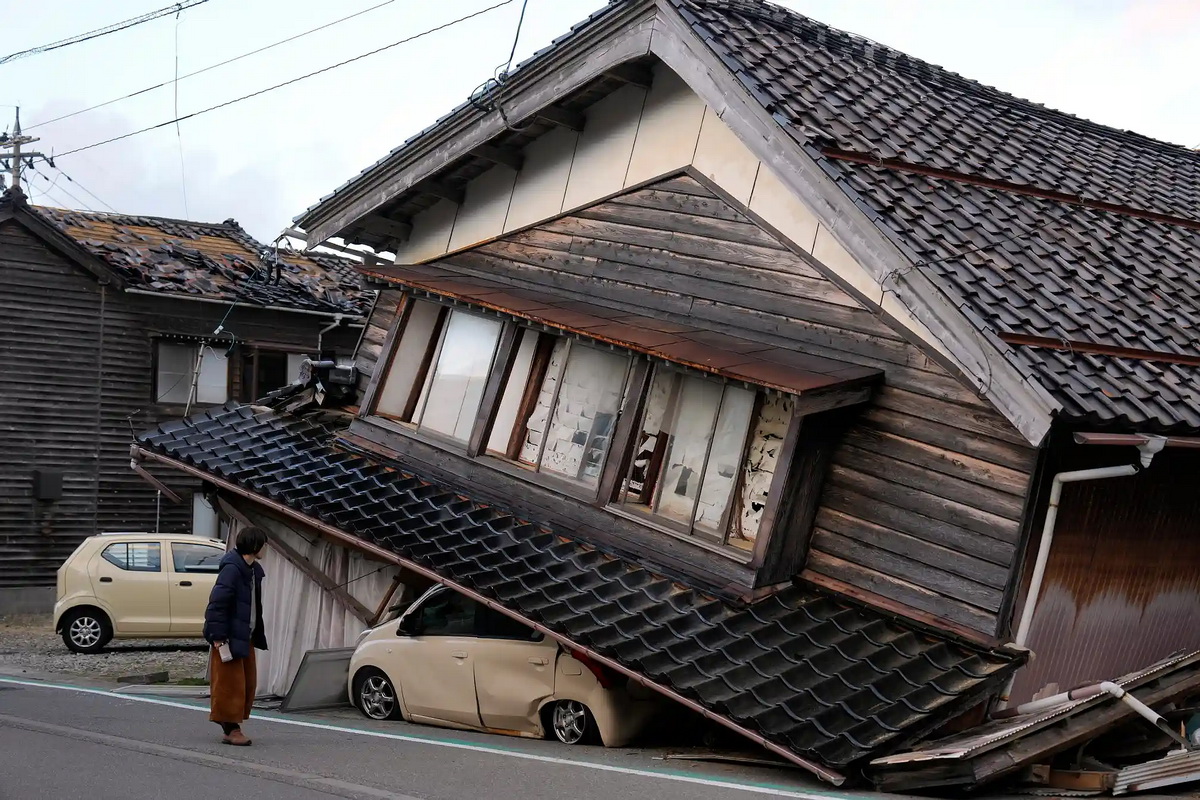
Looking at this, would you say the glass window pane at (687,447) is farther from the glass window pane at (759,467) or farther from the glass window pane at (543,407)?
the glass window pane at (543,407)

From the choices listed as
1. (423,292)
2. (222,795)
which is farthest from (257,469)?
(222,795)

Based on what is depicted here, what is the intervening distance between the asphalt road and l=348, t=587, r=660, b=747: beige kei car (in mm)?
A: 273

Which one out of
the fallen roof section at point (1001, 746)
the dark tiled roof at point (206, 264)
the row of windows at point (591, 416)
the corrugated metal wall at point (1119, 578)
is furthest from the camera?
the dark tiled roof at point (206, 264)

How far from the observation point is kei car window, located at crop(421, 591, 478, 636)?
11922 mm

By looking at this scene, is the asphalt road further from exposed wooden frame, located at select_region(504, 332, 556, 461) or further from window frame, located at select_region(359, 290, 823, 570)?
exposed wooden frame, located at select_region(504, 332, 556, 461)

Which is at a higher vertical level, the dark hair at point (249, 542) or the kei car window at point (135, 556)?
the dark hair at point (249, 542)

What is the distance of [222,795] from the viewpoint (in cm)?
788

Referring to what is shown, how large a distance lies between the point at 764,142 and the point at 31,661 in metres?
15.0

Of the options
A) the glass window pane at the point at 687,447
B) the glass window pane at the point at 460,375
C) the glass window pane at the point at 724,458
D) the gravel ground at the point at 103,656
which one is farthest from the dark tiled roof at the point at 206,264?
the glass window pane at the point at 724,458

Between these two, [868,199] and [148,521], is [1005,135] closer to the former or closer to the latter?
[868,199]

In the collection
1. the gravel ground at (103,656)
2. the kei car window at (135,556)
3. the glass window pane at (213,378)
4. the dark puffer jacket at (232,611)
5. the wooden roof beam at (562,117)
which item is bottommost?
the gravel ground at (103,656)

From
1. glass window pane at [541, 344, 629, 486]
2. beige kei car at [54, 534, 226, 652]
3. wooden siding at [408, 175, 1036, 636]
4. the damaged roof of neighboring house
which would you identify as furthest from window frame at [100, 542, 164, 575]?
wooden siding at [408, 175, 1036, 636]

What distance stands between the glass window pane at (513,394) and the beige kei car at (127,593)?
9498mm

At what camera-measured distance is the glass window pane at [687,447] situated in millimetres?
11383
